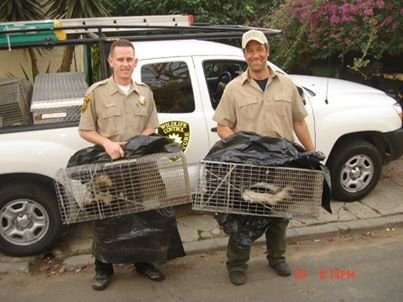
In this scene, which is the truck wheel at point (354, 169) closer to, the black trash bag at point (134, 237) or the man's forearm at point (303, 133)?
the man's forearm at point (303, 133)

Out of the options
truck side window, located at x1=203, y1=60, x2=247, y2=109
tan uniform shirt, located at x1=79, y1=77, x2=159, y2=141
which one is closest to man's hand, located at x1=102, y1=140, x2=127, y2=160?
tan uniform shirt, located at x1=79, y1=77, x2=159, y2=141

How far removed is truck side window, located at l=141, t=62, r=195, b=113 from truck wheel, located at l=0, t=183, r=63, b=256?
52.8 inches

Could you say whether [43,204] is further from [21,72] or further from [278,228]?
[21,72]

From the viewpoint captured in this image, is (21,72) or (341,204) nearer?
(341,204)

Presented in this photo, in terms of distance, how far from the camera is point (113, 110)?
3422mm

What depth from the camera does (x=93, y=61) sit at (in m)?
5.33

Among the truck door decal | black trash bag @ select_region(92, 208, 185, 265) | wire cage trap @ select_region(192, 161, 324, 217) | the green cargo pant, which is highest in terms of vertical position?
the truck door decal

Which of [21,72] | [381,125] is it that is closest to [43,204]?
[381,125]

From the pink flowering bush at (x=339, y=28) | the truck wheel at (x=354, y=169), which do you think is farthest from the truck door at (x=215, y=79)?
the pink flowering bush at (x=339, y=28)

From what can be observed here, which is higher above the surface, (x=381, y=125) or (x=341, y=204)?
(x=381, y=125)

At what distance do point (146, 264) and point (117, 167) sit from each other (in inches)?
42.0

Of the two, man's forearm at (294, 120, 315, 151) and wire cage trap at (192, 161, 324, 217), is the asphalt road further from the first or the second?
man's forearm at (294, 120, 315, 151)

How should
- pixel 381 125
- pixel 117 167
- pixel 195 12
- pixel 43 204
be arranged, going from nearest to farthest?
pixel 117 167 → pixel 43 204 → pixel 381 125 → pixel 195 12

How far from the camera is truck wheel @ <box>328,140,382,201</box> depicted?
16.9ft
